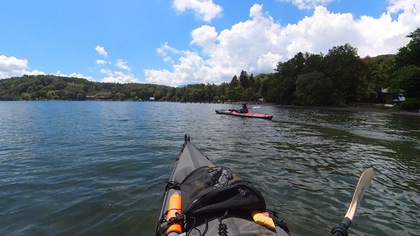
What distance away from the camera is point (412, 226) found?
5.27m

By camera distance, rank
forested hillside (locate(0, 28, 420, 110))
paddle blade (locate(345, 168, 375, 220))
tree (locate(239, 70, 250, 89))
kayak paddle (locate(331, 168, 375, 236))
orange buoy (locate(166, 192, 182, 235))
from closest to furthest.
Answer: kayak paddle (locate(331, 168, 375, 236))
orange buoy (locate(166, 192, 182, 235))
paddle blade (locate(345, 168, 375, 220))
forested hillside (locate(0, 28, 420, 110))
tree (locate(239, 70, 250, 89))

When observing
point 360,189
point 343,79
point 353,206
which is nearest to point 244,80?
point 343,79

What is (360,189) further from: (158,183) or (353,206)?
(158,183)


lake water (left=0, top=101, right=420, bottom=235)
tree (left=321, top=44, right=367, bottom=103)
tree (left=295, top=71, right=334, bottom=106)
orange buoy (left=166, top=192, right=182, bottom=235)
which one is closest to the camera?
orange buoy (left=166, top=192, right=182, bottom=235)

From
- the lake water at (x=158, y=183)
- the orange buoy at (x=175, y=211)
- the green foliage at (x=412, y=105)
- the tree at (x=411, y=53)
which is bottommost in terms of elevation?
the lake water at (x=158, y=183)

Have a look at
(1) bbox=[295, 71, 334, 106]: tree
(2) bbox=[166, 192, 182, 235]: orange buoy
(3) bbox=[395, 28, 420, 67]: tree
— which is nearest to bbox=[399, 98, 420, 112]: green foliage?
(3) bbox=[395, 28, 420, 67]: tree

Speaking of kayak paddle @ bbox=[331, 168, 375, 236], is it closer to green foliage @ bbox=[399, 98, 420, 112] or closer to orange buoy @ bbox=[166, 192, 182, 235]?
orange buoy @ bbox=[166, 192, 182, 235]

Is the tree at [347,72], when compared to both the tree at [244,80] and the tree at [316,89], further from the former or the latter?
the tree at [244,80]

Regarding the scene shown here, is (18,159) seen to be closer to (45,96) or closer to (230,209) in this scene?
(230,209)

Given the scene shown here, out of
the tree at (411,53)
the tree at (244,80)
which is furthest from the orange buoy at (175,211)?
the tree at (244,80)

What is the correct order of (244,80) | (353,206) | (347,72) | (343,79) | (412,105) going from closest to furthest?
(353,206) → (412,105) → (347,72) → (343,79) → (244,80)

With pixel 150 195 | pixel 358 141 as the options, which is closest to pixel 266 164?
pixel 150 195

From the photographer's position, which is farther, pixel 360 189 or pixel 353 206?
pixel 360 189

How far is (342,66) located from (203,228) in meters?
71.6
